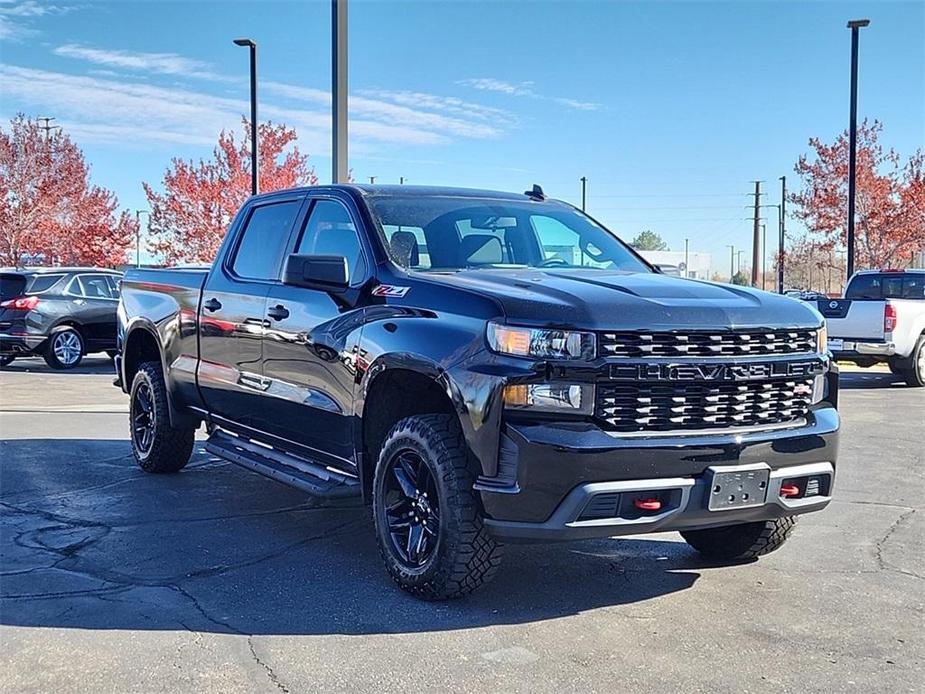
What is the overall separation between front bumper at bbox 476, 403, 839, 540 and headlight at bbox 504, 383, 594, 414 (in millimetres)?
69

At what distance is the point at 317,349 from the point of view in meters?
5.27

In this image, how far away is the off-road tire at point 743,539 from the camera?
5.06 meters

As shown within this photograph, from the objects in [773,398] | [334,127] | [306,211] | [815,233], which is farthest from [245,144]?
[773,398]

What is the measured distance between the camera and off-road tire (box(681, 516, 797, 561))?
5.06 metres

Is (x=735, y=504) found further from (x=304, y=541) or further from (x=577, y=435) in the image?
(x=304, y=541)

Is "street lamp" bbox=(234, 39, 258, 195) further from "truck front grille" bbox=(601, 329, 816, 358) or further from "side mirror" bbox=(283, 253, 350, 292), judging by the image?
"truck front grille" bbox=(601, 329, 816, 358)

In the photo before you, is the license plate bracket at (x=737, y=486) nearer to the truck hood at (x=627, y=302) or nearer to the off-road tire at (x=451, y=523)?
the truck hood at (x=627, y=302)

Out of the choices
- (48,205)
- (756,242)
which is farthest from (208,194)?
(756,242)

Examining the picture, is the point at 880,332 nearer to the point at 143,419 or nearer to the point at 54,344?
the point at 143,419

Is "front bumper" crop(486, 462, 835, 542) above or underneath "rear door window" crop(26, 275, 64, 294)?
underneath

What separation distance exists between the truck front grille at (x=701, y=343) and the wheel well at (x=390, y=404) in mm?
948

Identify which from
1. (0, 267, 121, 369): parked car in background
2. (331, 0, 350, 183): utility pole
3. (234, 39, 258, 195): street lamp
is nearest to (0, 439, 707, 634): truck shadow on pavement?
(331, 0, 350, 183): utility pole

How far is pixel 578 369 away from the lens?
3994mm

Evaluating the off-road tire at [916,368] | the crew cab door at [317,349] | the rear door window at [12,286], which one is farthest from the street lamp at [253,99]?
the crew cab door at [317,349]
